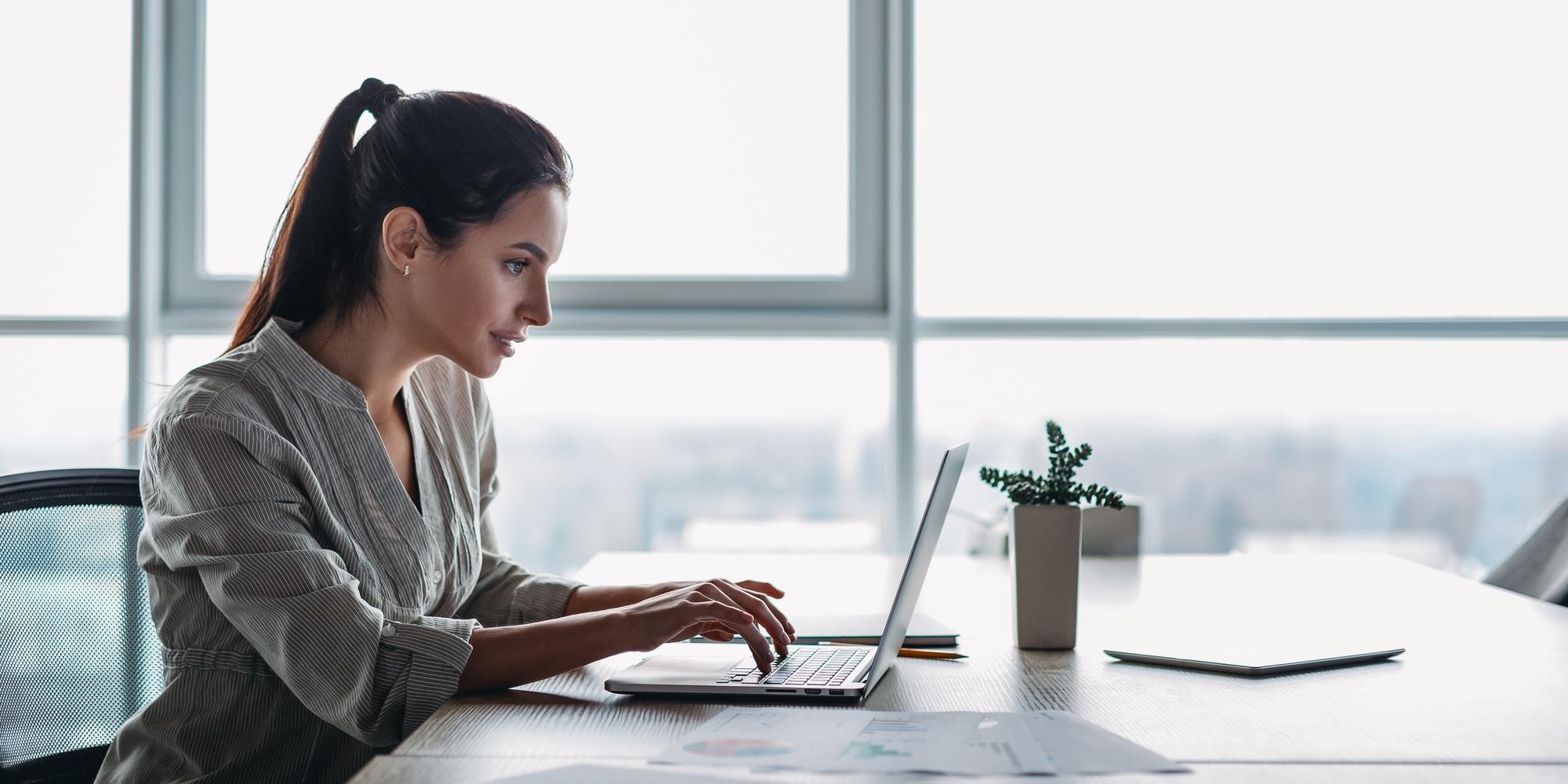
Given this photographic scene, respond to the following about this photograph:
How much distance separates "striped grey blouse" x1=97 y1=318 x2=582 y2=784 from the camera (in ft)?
3.51

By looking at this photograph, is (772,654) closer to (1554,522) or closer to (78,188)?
(1554,522)

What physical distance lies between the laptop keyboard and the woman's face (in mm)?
517

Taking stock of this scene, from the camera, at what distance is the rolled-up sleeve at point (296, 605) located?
1.07 metres

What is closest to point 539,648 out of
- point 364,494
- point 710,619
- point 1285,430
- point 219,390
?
point 710,619

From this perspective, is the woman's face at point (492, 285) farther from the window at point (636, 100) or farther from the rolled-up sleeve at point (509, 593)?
the window at point (636, 100)

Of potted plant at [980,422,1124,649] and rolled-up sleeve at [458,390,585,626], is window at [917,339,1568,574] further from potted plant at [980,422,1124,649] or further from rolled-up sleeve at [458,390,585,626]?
potted plant at [980,422,1124,649]

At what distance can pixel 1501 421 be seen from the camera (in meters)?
2.85

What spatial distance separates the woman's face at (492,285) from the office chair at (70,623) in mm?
374

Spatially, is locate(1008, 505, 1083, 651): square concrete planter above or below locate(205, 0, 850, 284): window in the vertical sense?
below

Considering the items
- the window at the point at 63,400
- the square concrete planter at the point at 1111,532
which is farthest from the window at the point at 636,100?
the square concrete planter at the point at 1111,532

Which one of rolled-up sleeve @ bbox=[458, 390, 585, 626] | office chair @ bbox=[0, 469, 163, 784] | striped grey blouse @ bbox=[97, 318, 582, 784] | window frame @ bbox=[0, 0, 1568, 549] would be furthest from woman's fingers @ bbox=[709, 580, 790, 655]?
window frame @ bbox=[0, 0, 1568, 549]

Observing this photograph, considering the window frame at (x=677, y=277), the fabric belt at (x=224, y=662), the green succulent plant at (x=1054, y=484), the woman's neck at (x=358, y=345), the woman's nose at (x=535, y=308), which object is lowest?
the fabric belt at (x=224, y=662)

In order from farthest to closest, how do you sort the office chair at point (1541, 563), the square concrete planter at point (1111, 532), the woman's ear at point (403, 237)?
the square concrete planter at point (1111, 532) → the office chair at point (1541, 563) → the woman's ear at point (403, 237)

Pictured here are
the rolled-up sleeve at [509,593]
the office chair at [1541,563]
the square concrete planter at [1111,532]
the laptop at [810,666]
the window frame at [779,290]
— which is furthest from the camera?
the window frame at [779,290]
